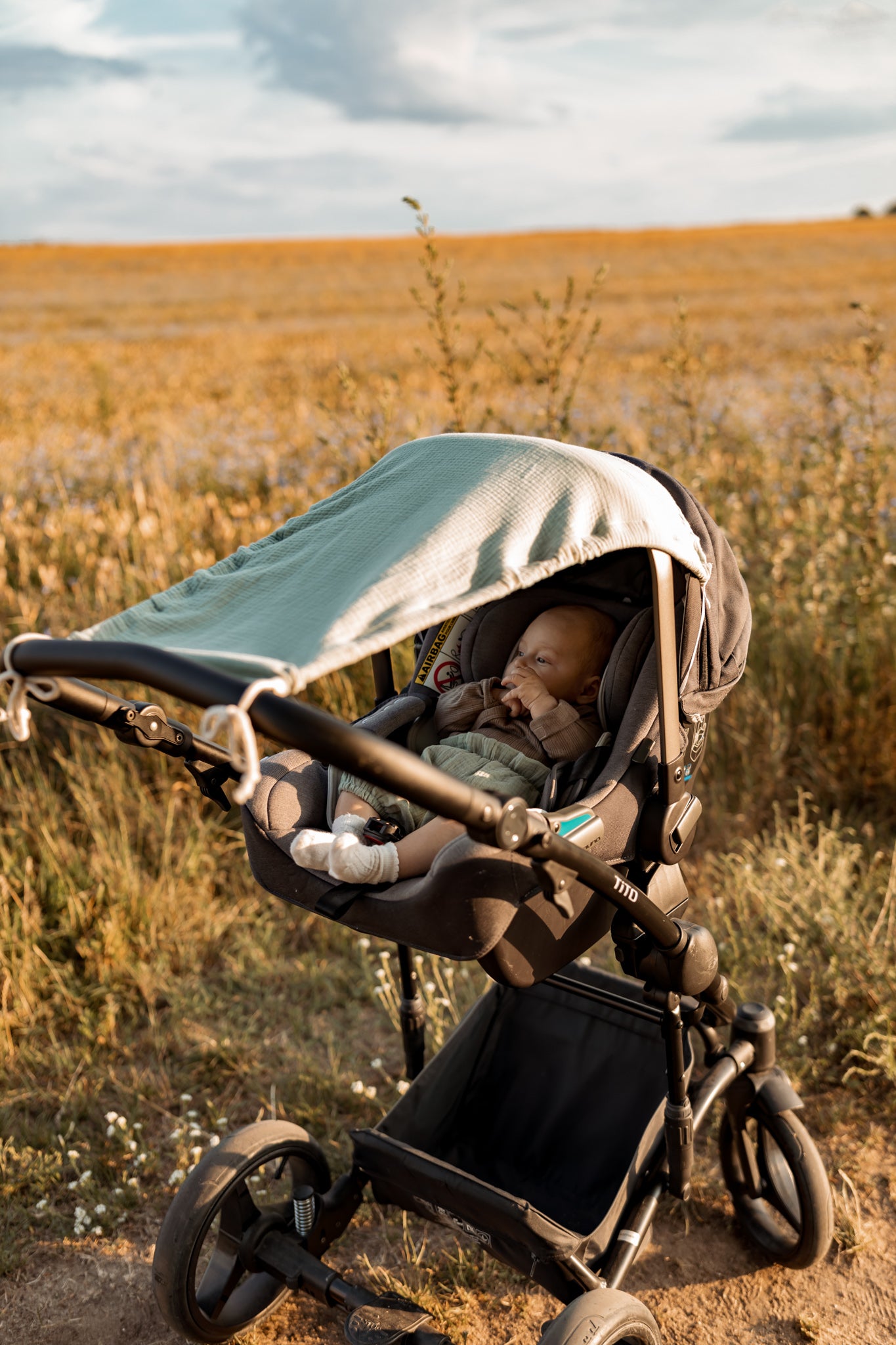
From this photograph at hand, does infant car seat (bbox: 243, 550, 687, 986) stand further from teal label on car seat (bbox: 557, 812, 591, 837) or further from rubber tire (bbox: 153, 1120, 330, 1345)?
rubber tire (bbox: 153, 1120, 330, 1345)

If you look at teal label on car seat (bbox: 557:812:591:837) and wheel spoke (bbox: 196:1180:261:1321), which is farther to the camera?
wheel spoke (bbox: 196:1180:261:1321)

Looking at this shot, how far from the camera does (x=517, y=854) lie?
1.76m

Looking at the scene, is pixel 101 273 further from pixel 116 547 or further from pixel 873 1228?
pixel 873 1228

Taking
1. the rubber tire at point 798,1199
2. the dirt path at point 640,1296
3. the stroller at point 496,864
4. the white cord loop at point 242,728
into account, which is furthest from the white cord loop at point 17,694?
the rubber tire at point 798,1199

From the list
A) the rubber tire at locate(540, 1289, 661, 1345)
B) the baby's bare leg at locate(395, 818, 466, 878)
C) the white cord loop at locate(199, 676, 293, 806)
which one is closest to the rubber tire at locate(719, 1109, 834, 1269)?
the rubber tire at locate(540, 1289, 661, 1345)

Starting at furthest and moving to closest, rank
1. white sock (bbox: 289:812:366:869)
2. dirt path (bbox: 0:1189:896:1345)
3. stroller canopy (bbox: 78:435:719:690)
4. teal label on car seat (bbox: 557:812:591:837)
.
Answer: dirt path (bbox: 0:1189:896:1345)
white sock (bbox: 289:812:366:869)
teal label on car seat (bbox: 557:812:591:837)
stroller canopy (bbox: 78:435:719:690)

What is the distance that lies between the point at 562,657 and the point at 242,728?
4.29 ft

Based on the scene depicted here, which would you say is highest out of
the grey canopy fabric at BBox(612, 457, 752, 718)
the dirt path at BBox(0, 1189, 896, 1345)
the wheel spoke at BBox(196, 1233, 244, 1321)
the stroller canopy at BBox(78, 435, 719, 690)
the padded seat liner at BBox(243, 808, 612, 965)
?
the stroller canopy at BBox(78, 435, 719, 690)

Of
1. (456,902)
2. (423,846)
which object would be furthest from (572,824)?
(423,846)

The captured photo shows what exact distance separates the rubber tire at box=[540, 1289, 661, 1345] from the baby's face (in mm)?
1225

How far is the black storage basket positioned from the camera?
2.31 metres

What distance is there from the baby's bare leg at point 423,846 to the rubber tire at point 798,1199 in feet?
3.76

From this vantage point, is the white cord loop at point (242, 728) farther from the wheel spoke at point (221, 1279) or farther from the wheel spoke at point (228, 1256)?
the wheel spoke at point (221, 1279)

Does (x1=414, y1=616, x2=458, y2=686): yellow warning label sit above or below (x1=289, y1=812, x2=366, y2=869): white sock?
above
